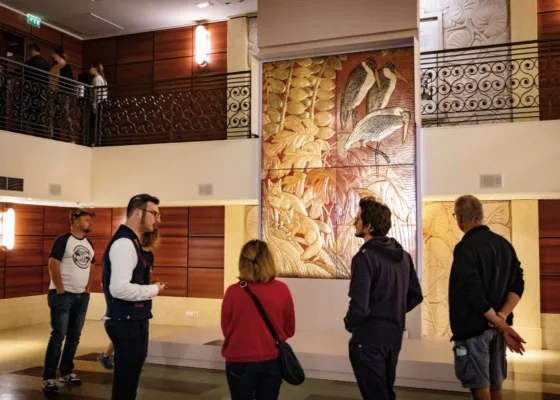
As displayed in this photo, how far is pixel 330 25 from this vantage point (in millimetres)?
7402

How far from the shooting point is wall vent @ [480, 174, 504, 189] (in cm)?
682

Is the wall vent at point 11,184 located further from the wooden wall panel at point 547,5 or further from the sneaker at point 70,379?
the wooden wall panel at point 547,5

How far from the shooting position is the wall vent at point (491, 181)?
6.82 m

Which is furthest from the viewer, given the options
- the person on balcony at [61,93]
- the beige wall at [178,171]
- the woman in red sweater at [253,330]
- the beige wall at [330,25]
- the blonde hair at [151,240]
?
the person on balcony at [61,93]

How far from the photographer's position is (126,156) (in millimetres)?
8766

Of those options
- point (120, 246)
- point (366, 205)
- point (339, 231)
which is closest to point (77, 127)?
point (339, 231)

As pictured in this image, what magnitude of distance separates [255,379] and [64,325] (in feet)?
9.44

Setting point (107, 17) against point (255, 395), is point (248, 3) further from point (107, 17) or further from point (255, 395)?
point (255, 395)

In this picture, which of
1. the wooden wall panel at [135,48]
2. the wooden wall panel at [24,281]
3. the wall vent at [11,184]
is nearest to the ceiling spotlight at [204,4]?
the wooden wall panel at [135,48]

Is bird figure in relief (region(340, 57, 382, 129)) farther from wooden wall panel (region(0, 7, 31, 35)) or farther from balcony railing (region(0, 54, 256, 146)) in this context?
wooden wall panel (region(0, 7, 31, 35))

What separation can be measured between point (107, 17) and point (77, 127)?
7.69 ft

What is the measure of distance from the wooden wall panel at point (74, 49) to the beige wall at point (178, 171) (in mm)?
3167

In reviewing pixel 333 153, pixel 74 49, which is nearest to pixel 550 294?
pixel 333 153

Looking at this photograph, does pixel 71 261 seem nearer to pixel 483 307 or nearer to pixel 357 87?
pixel 483 307
